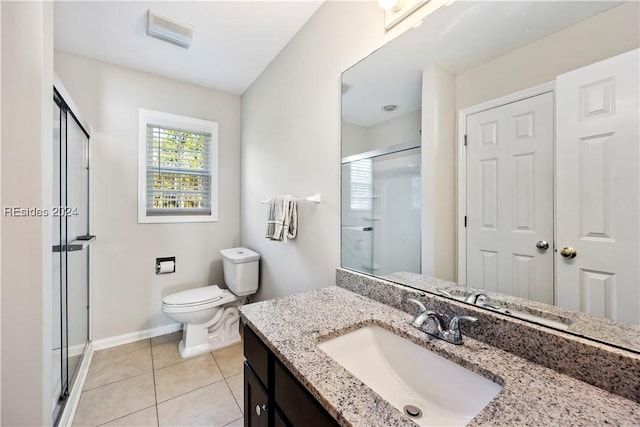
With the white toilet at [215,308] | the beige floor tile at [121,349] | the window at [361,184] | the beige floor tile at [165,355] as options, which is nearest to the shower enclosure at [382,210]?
the window at [361,184]

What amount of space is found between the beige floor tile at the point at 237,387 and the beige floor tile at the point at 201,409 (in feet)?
0.09

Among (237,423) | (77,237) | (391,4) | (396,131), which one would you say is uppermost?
(391,4)

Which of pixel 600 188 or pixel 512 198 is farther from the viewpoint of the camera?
pixel 512 198

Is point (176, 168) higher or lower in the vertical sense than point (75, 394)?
higher

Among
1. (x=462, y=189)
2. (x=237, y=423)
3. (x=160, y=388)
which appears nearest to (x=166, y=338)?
(x=160, y=388)

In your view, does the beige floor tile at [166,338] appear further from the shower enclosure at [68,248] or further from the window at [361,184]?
the window at [361,184]

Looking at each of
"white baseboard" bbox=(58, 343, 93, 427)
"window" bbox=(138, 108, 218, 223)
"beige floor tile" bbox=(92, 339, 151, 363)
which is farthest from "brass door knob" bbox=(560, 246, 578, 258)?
"beige floor tile" bbox=(92, 339, 151, 363)

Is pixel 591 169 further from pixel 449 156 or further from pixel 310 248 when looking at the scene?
pixel 310 248

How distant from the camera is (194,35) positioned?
6.15 ft

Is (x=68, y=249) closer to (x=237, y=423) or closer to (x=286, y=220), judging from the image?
(x=286, y=220)

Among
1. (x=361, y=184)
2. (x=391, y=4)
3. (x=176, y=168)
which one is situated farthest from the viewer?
(x=176, y=168)

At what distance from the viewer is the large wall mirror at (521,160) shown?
0.63 m

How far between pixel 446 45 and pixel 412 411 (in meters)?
1.22

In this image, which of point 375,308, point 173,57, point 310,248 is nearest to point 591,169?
point 375,308
